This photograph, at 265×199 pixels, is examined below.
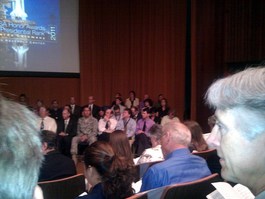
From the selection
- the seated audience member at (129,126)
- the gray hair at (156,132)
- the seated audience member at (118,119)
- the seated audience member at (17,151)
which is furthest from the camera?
the seated audience member at (118,119)

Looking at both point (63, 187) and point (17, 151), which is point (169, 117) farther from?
point (17, 151)

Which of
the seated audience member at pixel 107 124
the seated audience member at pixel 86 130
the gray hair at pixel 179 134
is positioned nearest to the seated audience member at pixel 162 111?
the seated audience member at pixel 107 124

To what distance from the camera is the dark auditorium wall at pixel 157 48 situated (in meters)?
9.51

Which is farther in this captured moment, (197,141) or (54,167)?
(197,141)

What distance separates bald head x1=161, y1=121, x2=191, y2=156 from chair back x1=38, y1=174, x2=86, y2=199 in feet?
2.16

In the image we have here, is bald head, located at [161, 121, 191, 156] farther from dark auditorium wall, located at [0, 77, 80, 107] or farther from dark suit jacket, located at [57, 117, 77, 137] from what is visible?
dark auditorium wall, located at [0, 77, 80, 107]

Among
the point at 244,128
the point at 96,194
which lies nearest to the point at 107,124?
the point at 96,194

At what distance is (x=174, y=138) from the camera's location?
8.61ft

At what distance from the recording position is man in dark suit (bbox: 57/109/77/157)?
288 inches

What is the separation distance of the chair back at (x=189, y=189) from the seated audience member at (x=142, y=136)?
4.99m

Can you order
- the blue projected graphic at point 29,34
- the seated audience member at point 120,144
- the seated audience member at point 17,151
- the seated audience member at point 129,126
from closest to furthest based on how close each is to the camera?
the seated audience member at point 17,151 → the seated audience member at point 120,144 → the seated audience member at point 129,126 → the blue projected graphic at point 29,34

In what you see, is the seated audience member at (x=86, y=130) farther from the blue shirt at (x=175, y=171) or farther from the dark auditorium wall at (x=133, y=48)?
the blue shirt at (x=175, y=171)

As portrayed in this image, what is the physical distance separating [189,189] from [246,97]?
1.21 m

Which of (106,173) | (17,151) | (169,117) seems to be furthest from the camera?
(169,117)
